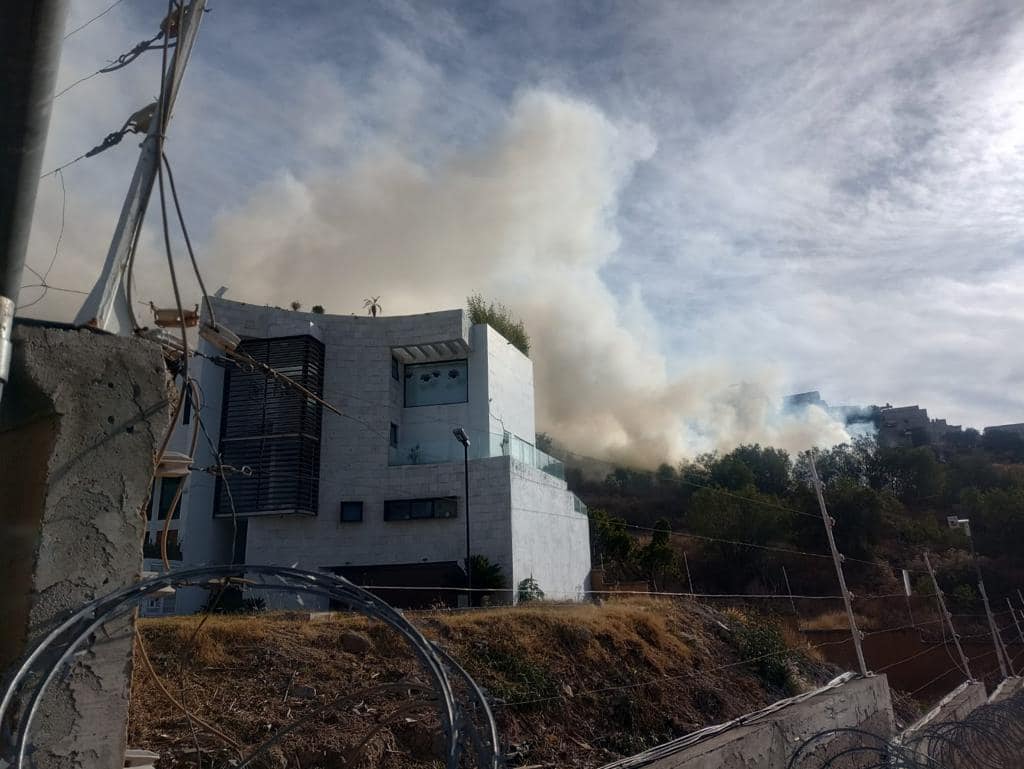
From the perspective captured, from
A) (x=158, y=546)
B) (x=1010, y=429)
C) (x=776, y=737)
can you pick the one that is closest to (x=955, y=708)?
(x=776, y=737)

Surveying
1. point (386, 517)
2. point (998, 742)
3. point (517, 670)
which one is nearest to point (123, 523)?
point (517, 670)

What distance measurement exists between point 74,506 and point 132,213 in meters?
5.83

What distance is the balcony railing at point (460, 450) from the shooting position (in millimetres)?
24578

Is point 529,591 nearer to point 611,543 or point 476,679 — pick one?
point 476,679

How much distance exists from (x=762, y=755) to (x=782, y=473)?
211ft

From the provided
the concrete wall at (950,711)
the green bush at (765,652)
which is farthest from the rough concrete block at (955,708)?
the green bush at (765,652)

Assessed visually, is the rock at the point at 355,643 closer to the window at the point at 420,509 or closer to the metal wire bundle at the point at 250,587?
the metal wire bundle at the point at 250,587

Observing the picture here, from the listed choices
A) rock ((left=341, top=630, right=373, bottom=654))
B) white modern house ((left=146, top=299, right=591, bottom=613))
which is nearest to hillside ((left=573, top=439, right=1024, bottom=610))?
white modern house ((left=146, top=299, right=591, bottom=613))

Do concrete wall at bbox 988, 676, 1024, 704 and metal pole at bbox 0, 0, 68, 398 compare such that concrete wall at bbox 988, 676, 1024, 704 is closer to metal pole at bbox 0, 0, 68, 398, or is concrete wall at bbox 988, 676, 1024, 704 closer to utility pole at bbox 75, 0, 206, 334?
utility pole at bbox 75, 0, 206, 334

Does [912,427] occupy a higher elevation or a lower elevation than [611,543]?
higher

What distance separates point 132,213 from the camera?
8.45m

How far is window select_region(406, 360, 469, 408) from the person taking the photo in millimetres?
27281

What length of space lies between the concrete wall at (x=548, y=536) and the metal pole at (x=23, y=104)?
2132cm

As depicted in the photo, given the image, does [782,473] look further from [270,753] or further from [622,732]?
[270,753]
